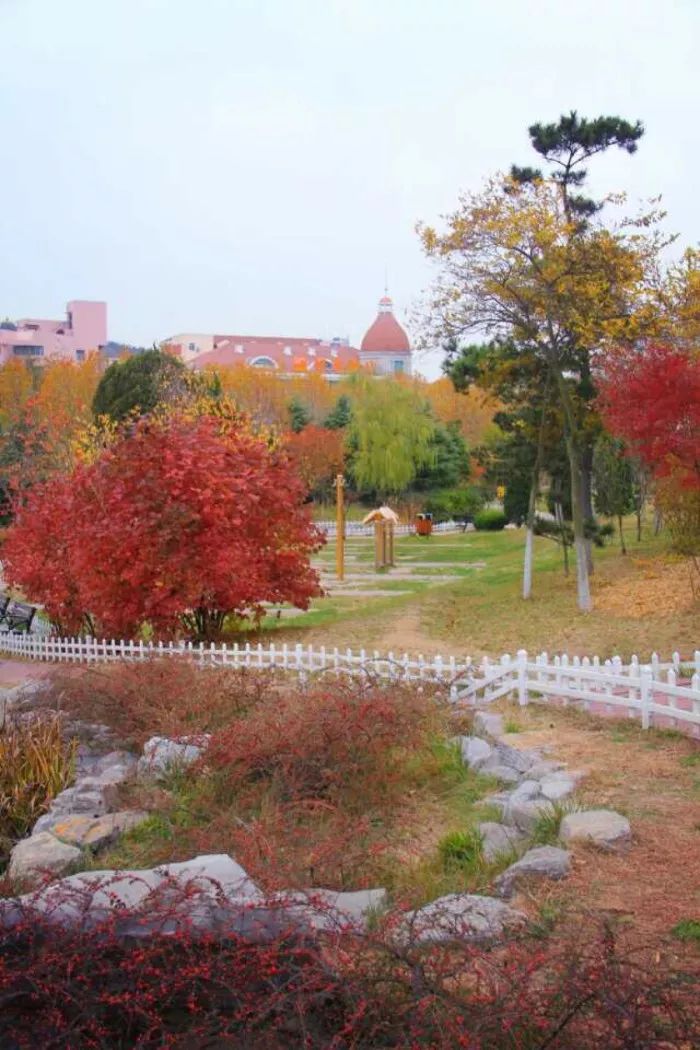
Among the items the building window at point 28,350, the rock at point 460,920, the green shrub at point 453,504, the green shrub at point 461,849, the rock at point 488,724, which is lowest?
the green shrub at point 461,849

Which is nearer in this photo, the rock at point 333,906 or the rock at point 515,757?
the rock at point 333,906

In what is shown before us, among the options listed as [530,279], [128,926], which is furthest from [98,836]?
[530,279]

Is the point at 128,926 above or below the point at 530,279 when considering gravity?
below

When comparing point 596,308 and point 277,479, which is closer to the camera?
point 277,479

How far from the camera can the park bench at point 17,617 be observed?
53.6 ft

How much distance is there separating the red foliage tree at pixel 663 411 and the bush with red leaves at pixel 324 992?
11246 millimetres

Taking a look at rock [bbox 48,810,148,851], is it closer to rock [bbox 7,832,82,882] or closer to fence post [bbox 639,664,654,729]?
rock [bbox 7,832,82,882]

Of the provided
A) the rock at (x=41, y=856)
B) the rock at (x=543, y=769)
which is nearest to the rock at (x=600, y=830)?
the rock at (x=543, y=769)

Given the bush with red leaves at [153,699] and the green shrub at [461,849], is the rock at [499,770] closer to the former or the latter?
the green shrub at [461,849]

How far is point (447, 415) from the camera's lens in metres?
62.6

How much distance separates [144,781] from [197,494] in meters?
5.86

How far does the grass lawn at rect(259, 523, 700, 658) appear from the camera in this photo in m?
13.5

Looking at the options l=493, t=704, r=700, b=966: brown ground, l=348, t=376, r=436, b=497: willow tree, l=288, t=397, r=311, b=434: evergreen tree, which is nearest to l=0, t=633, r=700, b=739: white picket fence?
l=493, t=704, r=700, b=966: brown ground

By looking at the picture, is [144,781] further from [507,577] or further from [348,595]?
[507,577]
